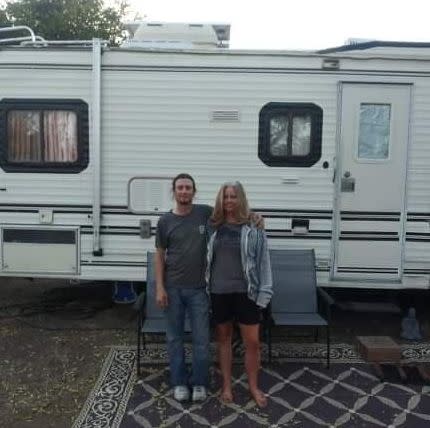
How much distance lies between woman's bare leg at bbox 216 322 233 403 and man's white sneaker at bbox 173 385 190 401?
10.2 inches

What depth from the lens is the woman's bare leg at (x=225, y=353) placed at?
4.22 metres

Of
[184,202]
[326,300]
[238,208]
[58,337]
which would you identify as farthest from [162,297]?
[58,337]

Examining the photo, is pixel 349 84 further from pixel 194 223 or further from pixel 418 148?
pixel 194 223

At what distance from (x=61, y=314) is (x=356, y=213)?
335cm

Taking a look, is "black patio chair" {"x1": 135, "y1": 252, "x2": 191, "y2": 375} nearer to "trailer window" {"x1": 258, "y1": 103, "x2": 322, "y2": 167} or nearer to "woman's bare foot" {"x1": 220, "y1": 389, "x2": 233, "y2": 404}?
"woman's bare foot" {"x1": 220, "y1": 389, "x2": 233, "y2": 404}

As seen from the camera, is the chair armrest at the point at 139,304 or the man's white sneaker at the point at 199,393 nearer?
the man's white sneaker at the point at 199,393

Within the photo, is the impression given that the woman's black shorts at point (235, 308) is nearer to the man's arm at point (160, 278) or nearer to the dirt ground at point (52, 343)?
the man's arm at point (160, 278)

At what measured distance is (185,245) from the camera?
4.18 metres

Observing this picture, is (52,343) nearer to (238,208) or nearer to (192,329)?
(192,329)

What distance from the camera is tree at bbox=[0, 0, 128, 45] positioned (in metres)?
18.5

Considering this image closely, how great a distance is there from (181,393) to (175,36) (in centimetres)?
365

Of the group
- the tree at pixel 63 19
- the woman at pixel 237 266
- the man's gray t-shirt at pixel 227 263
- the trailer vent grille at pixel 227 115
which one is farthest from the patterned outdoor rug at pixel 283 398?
the tree at pixel 63 19

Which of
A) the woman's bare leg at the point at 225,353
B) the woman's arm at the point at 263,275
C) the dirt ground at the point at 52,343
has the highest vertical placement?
the woman's arm at the point at 263,275

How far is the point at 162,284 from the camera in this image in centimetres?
421
